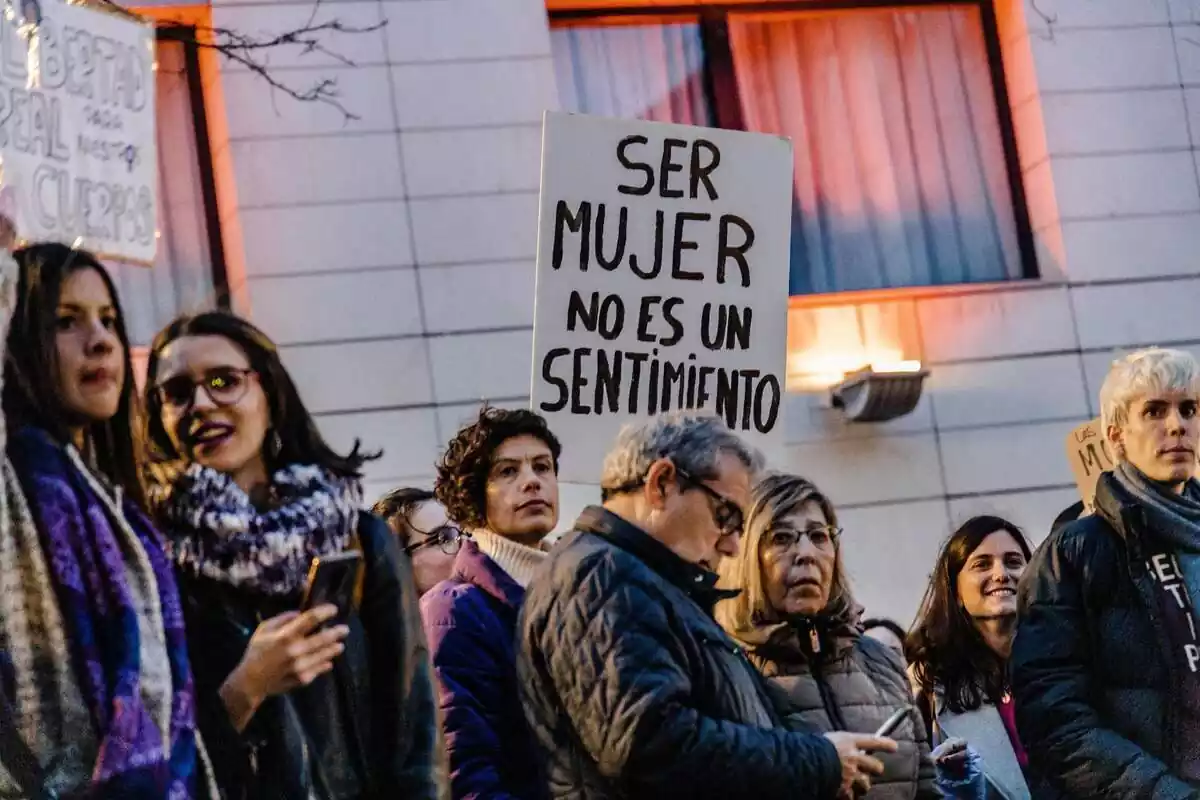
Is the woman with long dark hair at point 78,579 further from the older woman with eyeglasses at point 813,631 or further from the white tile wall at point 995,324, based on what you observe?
the white tile wall at point 995,324

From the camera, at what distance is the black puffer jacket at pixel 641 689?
3.85 m

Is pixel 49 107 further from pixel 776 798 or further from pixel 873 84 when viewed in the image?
pixel 873 84

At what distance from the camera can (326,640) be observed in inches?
144

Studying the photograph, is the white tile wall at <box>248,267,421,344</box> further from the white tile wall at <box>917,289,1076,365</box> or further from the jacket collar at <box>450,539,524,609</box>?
the jacket collar at <box>450,539,524,609</box>

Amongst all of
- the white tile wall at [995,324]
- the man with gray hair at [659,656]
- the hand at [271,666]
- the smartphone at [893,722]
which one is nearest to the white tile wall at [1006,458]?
the white tile wall at [995,324]

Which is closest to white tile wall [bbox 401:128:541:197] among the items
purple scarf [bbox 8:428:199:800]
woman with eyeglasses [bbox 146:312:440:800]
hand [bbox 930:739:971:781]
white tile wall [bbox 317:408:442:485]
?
white tile wall [bbox 317:408:442:485]

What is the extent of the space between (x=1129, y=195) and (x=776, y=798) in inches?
247

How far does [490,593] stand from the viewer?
471 centimetres

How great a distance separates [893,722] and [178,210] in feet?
17.0

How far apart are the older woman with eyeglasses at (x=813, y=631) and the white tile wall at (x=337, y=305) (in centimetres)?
397

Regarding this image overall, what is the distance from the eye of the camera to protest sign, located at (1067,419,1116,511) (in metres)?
6.60

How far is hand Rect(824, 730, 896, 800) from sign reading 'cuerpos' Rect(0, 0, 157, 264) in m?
2.16

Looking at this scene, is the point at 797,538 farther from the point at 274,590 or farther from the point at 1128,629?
the point at 274,590

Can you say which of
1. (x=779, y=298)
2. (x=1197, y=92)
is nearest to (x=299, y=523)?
(x=779, y=298)
